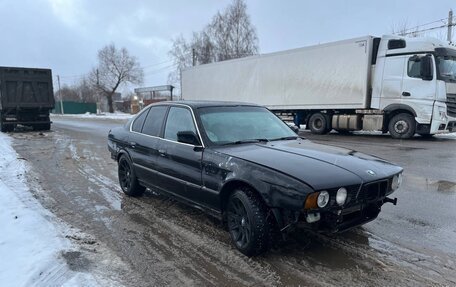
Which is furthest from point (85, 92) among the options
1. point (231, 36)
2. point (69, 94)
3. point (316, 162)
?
point (316, 162)

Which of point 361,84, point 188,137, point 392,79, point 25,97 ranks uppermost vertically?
point 392,79

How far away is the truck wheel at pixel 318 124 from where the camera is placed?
658 inches

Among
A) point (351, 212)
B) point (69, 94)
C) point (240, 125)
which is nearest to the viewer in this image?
point (351, 212)

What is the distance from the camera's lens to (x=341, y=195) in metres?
3.31

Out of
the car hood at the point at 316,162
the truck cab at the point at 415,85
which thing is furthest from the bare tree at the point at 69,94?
the car hood at the point at 316,162

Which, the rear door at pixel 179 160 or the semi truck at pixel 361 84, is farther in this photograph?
the semi truck at pixel 361 84

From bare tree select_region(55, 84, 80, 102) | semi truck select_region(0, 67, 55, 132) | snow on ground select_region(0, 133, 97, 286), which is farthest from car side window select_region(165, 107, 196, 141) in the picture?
bare tree select_region(55, 84, 80, 102)

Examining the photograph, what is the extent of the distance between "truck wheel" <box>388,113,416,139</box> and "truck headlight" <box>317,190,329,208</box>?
39.6 feet

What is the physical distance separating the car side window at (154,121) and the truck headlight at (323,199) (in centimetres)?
281

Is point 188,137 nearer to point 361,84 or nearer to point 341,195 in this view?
point 341,195

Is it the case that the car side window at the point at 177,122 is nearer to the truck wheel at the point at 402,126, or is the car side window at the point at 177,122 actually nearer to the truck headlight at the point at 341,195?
the truck headlight at the point at 341,195

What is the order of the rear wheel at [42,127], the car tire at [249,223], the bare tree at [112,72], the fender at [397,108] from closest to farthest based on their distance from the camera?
the car tire at [249,223] → the fender at [397,108] → the rear wheel at [42,127] → the bare tree at [112,72]

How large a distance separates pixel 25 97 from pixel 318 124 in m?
15.1

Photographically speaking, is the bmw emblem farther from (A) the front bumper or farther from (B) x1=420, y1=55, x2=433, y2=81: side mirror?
(B) x1=420, y1=55, x2=433, y2=81: side mirror
